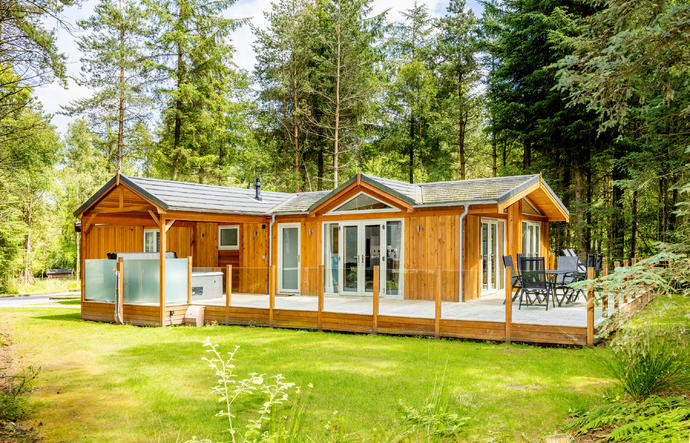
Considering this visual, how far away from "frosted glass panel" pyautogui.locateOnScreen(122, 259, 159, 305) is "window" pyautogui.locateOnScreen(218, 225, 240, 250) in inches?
166

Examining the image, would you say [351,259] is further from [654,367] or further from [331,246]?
[654,367]

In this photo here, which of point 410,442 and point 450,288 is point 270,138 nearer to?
point 450,288

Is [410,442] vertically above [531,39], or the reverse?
[531,39]

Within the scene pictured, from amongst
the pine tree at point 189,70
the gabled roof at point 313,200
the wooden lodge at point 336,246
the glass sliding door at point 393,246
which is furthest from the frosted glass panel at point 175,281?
the pine tree at point 189,70

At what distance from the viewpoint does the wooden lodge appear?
10328mm

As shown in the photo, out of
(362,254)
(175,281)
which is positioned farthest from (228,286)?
(362,254)

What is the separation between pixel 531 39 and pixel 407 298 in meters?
13.9

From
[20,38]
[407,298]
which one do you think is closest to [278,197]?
[407,298]

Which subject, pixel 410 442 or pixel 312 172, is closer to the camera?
pixel 410 442

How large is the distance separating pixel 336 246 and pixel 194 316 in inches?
166

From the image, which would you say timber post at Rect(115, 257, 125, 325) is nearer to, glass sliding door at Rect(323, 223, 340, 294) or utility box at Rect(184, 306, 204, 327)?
utility box at Rect(184, 306, 204, 327)

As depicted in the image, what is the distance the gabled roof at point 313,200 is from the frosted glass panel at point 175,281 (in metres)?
1.23

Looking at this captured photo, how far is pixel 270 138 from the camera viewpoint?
25.8 m

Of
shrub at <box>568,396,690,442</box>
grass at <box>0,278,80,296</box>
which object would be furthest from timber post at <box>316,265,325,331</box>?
grass at <box>0,278,80,296</box>
